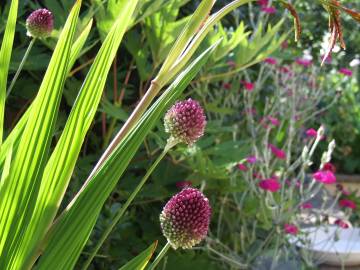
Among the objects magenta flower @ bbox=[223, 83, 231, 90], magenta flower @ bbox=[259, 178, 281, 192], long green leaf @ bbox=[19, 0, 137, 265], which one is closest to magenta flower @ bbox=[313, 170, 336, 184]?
magenta flower @ bbox=[259, 178, 281, 192]

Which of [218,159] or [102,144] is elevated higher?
[102,144]

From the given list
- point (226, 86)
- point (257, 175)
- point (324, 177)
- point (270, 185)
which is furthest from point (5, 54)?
point (226, 86)

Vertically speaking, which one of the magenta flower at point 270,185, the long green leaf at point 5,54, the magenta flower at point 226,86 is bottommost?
the magenta flower at point 270,185

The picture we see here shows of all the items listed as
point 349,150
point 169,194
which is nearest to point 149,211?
point 169,194

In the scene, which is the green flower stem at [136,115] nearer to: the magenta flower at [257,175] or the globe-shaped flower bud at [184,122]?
the globe-shaped flower bud at [184,122]

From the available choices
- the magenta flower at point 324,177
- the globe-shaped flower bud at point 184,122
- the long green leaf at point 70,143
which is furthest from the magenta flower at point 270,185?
the long green leaf at point 70,143

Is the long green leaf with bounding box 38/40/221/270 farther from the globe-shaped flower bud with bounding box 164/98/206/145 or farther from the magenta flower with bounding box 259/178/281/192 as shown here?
the magenta flower with bounding box 259/178/281/192

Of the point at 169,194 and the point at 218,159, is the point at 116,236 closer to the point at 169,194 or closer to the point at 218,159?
the point at 169,194
